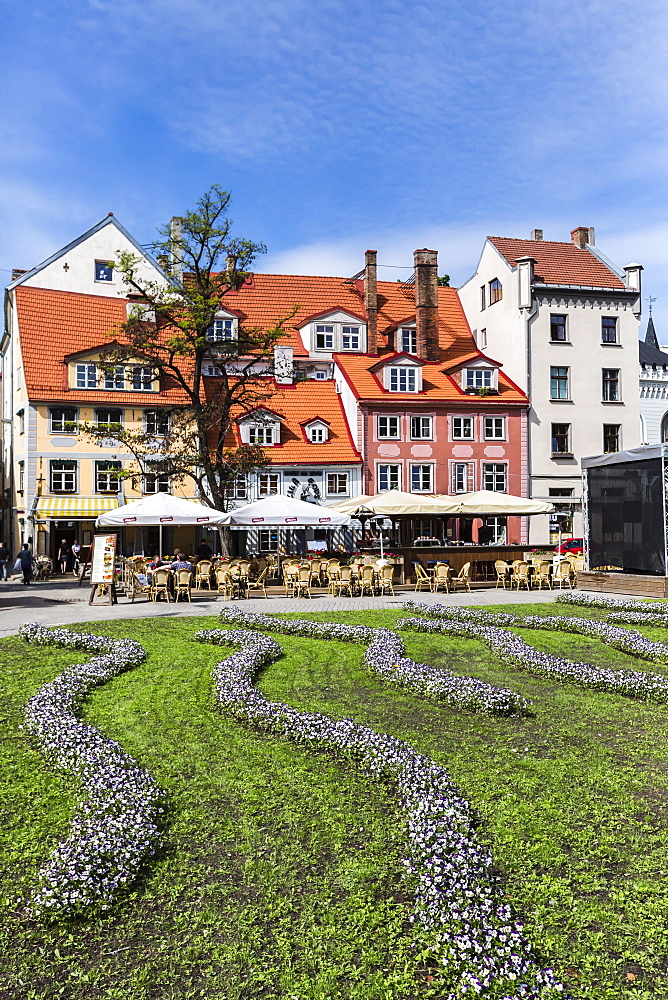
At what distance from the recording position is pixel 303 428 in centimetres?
4325

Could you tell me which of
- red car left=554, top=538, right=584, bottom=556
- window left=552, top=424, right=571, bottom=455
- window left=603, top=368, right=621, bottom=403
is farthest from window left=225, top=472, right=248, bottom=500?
window left=603, top=368, right=621, bottom=403

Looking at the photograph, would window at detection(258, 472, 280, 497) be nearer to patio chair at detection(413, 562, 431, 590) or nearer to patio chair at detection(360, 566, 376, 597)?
patio chair at detection(413, 562, 431, 590)

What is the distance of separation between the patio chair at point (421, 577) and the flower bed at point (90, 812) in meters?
16.7

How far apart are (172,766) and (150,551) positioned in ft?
115

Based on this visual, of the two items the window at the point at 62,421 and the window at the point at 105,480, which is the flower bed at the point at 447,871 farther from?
the window at the point at 62,421

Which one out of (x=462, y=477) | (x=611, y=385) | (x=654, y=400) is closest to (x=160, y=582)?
(x=462, y=477)

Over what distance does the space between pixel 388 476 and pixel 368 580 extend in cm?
1812

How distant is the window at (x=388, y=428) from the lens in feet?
141

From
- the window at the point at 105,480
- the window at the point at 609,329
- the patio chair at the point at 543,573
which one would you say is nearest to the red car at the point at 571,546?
the patio chair at the point at 543,573

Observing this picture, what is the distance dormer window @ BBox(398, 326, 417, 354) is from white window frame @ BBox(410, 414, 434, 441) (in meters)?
5.36

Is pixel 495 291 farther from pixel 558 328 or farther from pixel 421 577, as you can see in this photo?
pixel 421 577

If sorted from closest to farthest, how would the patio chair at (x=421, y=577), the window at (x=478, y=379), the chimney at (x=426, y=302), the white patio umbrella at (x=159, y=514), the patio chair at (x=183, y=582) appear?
the patio chair at (x=183, y=582) → the white patio umbrella at (x=159, y=514) → the patio chair at (x=421, y=577) → the window at (x=478, y=379) → the chimney at (x=426, y=302)

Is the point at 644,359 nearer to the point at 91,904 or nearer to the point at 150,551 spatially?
the point at 150,551

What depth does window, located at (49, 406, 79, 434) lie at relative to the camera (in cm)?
4078
